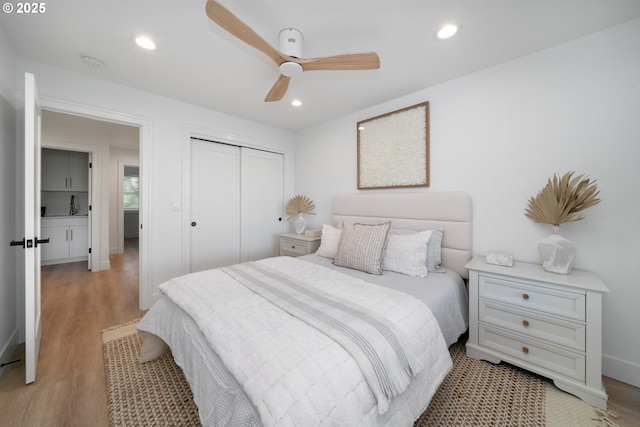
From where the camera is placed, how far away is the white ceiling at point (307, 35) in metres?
1.52

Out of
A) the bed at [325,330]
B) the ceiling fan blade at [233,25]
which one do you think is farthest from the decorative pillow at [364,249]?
the ceiling fan blade at [233,25]

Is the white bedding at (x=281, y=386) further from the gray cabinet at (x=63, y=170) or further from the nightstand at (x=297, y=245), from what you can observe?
the gray cabinet at (x=63, y=170)

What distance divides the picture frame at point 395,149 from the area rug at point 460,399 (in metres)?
1.73

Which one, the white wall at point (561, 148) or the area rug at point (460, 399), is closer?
the area rug at point (460, 399)

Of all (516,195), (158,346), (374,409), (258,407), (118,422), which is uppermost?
(516,195)

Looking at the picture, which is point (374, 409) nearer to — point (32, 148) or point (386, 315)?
point (386, 315)

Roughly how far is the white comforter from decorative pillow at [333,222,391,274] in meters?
0.38

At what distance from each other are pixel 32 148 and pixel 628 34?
410 cm

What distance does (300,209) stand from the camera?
3.79 meters

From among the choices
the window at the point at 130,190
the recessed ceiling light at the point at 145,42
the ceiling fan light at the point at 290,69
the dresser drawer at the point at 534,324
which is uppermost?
the recessed ceiling light at the point at 145,42

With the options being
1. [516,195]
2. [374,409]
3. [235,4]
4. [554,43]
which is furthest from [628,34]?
[374,409]

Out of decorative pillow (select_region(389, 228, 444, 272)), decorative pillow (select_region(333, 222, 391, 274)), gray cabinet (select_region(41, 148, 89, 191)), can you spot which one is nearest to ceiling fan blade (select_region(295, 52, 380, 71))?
decorative pillow (select_region(333, 222, 391, 274))

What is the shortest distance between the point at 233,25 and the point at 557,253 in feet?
8.42

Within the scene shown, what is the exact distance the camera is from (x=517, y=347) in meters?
1.73
